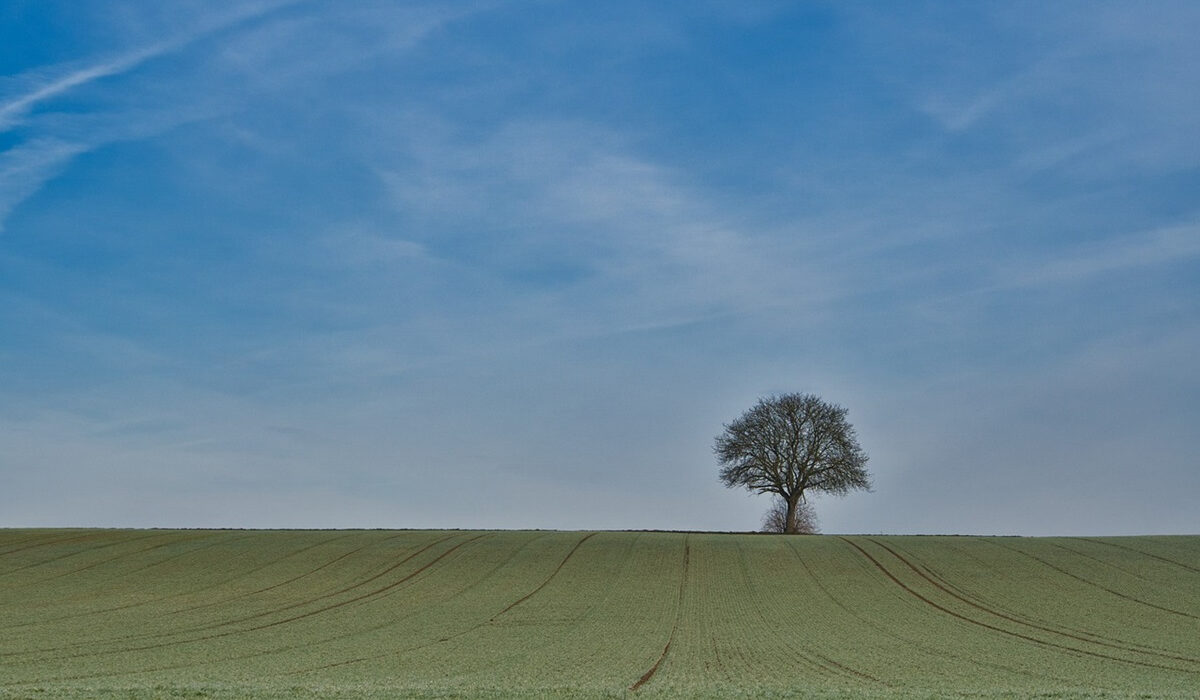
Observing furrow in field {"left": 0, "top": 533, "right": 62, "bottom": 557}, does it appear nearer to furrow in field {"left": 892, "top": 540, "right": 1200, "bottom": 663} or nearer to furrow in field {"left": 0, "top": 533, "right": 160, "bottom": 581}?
furrow in field {"left": 0, "top": 533, "right": 160, "bottom": 581}

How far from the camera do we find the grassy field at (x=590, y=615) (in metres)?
20.0

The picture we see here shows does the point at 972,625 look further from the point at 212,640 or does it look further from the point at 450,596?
the point at 212,640

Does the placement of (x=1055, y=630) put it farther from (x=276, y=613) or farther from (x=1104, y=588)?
(x=276, y=613)

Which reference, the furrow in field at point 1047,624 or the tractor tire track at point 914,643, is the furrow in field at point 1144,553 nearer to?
the furrow in field at point 1047,624

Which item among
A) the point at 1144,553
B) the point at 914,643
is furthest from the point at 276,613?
the point at 1144,553

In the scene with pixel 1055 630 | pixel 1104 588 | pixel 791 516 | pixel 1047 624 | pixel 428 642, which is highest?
pixel 791 516

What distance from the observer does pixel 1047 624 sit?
96.3 feet

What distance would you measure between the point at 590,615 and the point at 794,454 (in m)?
32.7

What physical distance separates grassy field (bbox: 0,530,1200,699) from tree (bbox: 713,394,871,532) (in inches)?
373

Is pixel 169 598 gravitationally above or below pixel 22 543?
below

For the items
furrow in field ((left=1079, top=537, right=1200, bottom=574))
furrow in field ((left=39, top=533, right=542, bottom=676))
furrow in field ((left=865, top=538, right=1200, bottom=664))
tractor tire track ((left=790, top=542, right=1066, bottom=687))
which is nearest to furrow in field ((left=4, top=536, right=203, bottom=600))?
furrow in field ((left=39, top=533, right=542, bottom=676))

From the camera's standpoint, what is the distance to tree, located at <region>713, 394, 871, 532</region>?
198 feet

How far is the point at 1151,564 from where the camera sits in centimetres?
4050

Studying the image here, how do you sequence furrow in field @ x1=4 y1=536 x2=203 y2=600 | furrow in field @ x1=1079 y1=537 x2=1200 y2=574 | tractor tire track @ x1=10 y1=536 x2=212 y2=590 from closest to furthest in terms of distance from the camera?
furrow in field @ x1=4 y1=536 x2=203 y2=600, tractor tire track @ x1=10 y1=536 x2=212 y2=590, furrow in field @ x1=1079 y1=537 x2=1200 y2=574
